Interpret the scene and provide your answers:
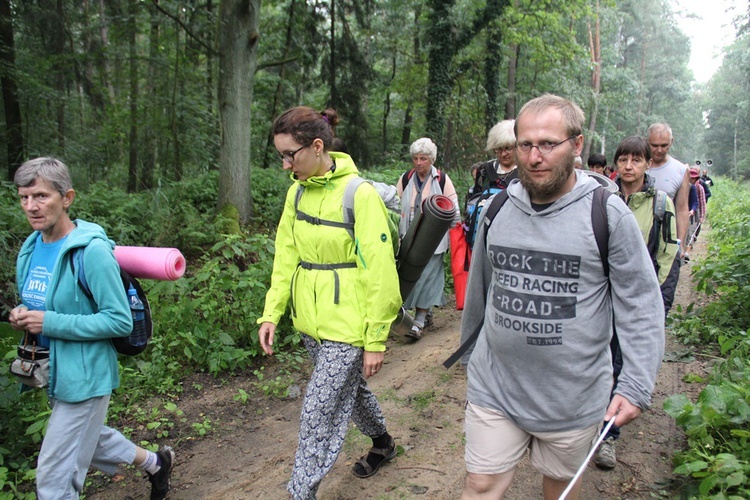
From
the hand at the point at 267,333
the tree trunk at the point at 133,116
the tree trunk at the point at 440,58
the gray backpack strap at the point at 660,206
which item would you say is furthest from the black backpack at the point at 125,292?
the tree trunk at the point at 440,58

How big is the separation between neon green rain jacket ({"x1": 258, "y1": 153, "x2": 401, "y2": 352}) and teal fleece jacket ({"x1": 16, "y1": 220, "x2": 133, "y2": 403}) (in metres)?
0.94

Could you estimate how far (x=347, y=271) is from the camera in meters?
2.75

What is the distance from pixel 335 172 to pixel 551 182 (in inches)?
48.0

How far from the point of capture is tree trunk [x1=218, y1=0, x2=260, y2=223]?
26.7 ft

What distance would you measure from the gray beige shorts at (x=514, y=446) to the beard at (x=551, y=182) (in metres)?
0.90

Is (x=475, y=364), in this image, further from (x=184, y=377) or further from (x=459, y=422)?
(x=184, y=377)

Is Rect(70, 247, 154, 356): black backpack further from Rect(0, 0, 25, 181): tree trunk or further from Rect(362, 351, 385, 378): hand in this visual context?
Rect(0, 0, 25, 181): tree trunk

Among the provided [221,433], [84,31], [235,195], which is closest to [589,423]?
[221,433]

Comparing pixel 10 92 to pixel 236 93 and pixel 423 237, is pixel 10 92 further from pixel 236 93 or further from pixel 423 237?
pixel 423 237

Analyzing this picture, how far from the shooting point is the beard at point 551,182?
193 centimetres

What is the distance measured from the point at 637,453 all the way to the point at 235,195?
688 centimetres

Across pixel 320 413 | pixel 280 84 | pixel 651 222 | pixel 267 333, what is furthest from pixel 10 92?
pixel 651 222

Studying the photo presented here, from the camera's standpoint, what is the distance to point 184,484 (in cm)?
359

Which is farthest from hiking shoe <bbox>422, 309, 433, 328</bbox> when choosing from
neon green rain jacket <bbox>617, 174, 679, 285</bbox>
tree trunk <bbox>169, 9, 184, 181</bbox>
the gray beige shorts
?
tree trunk <bbox>169, 9, 184, 181</bbox>
